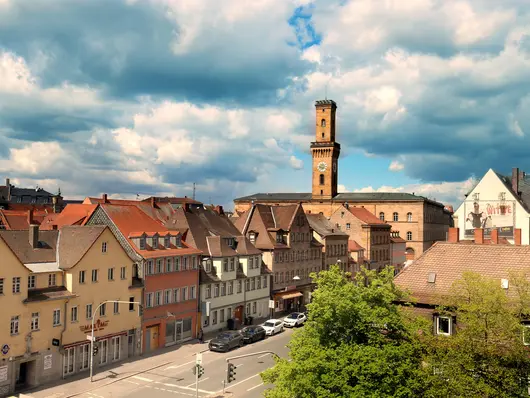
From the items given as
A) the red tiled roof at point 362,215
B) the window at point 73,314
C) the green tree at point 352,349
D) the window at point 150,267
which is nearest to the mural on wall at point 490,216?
the red tiled roof at point 362,215

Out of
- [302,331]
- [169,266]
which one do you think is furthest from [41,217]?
[302,331]

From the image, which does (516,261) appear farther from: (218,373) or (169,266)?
(169,266)

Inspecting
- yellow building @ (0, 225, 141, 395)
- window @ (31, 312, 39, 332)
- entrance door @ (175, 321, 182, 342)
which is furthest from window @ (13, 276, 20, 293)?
entrance door @ (175, 321, 182, 342)

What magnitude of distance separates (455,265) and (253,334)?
77.5ft

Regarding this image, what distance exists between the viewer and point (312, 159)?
489 ft

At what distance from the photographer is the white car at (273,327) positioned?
59250mm

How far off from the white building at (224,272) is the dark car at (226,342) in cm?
443

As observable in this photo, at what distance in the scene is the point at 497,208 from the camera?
245ft

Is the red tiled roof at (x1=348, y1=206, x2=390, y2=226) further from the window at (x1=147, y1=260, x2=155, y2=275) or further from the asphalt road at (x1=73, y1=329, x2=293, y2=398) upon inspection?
the window at (x1=147, y1=260, x2=155, y2=275)

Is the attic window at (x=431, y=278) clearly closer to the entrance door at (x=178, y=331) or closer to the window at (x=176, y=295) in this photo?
the window at (x=176, y=295)

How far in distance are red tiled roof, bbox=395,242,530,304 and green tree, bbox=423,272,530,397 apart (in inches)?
346

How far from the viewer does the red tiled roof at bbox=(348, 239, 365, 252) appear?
326ft

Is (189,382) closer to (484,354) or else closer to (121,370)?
(121,370)

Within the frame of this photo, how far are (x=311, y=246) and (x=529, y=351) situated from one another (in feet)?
189
